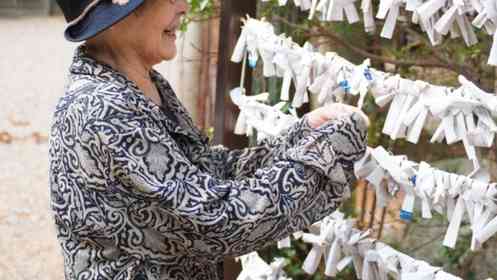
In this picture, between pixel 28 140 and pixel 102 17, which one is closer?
pixel 102 17

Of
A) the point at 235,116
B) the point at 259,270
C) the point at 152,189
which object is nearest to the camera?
the point at 152,189

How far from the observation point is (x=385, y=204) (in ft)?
6.56

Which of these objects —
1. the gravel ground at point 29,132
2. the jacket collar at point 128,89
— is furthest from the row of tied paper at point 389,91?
the gravel ground at point 29,132

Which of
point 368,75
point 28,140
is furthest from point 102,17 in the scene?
point 28,140

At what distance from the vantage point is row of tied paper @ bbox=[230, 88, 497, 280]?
1.75 m

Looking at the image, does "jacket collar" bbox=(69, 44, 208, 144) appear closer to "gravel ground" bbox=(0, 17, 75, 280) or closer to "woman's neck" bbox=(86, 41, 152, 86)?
"woman's neck" bbox=(86, 41, 152, 86)

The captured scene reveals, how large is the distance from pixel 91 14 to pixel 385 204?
0.77 meters

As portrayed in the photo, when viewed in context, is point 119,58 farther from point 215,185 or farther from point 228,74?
point 228,74

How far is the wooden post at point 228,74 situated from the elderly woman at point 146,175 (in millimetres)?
841

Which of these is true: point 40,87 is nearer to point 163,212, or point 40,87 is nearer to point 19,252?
point 19,252

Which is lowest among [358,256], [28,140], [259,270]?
[28,140]

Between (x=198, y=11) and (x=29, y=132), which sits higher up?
(x=198, y=11)

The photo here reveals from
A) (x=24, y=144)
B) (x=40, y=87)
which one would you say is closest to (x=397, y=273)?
(x=24, y=144)

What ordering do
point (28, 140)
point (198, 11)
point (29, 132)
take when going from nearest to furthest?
point (198, 11)
point (28, 140)
point (29, 132)
